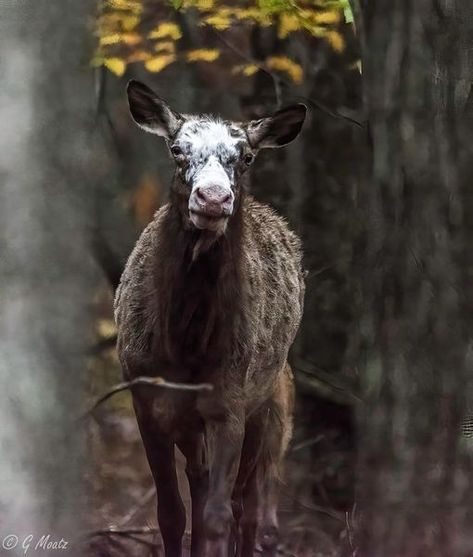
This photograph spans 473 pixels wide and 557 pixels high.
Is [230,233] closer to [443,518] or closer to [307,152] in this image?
[307,152]

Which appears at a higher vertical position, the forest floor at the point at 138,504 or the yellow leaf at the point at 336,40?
the yellow leaf at the point at 336,40

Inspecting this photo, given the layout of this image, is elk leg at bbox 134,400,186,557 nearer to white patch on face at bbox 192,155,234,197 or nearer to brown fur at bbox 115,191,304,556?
brown fur at bbox 115,191,304,556

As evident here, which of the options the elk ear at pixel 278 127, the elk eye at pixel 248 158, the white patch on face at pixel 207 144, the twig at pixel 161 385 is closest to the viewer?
the white patch on face at pixel 207 144

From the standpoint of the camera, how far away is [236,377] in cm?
838

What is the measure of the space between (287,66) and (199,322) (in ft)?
6.88

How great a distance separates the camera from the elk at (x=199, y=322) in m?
8.20

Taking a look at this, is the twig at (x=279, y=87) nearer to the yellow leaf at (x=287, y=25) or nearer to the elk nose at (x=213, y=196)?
the yellow leaf at (x=287, y=25)

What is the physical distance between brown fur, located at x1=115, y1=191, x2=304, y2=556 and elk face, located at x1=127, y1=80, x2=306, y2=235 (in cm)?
24

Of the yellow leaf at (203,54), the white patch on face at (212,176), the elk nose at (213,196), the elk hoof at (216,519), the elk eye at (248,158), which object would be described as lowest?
the elk hoof at (216,519)

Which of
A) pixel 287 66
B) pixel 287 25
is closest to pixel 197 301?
pixel 287 66

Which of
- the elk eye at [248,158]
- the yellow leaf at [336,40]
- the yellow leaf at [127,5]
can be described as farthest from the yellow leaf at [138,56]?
the yellow leaf at [336,40]

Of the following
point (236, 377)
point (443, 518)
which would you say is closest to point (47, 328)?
point (236, 377)

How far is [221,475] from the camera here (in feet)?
27.3

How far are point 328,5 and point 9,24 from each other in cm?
227
